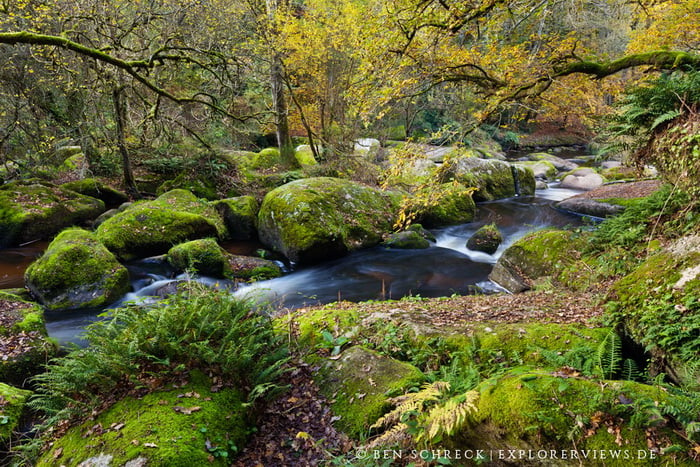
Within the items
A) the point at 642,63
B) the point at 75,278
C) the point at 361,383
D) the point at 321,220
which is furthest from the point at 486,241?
the point at 75,278

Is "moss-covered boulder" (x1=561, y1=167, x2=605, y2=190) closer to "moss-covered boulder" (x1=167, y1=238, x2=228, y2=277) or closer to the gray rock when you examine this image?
the gray rock

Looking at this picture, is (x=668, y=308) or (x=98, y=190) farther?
(x=98, y=190)

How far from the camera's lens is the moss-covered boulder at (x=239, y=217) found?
11.7 m

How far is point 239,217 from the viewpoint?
38.4 ft

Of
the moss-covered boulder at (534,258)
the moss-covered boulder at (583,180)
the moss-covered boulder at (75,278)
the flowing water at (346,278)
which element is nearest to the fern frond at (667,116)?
the moss-covered boulder at (534,258)

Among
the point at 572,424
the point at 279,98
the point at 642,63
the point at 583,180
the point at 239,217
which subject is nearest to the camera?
the point at 572,424

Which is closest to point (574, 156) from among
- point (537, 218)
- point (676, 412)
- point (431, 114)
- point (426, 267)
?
point (431, 114)

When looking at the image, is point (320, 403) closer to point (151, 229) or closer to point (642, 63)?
point (642, 63)

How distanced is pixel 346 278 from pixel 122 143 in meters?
7.88

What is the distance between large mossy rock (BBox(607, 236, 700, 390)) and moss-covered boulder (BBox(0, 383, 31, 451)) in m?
5.82

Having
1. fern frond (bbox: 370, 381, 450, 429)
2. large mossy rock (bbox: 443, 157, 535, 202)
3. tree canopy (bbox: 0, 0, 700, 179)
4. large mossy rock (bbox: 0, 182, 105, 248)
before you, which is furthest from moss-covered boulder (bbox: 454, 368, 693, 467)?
large mossy rock (bbox: 443, 157, 535, 202)

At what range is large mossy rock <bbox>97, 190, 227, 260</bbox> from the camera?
9453mm

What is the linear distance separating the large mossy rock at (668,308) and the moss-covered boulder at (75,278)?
897 centimetres

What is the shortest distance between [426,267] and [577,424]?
8.04 meters
